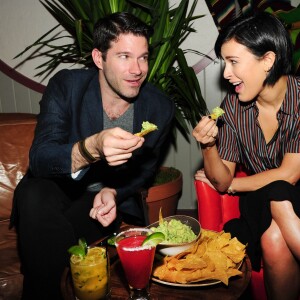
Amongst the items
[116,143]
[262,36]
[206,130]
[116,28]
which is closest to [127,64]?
[116,28]

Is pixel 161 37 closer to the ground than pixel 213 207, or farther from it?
farther from it

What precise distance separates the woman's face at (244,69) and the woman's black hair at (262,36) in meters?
0.03

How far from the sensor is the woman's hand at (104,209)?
5.82 feet

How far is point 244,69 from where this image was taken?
1.81 metres

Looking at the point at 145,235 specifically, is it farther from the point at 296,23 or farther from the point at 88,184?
the point at 296,23

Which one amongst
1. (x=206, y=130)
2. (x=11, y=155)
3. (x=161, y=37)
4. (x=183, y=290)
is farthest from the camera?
(x=161, y=37)

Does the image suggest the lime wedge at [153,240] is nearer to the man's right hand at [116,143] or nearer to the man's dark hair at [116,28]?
the man's right hand at [116,143]

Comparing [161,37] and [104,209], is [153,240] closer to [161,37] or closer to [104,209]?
[104,209]

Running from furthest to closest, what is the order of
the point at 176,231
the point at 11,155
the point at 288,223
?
1. the point at 11,155
2. the point at 288,223
3. the point at 176,231

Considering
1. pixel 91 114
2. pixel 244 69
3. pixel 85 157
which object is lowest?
pixel 85 157

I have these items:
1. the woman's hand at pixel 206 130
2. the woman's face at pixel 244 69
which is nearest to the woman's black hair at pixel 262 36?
the woman's face at pixel 244 69

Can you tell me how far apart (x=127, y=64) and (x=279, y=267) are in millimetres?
1260

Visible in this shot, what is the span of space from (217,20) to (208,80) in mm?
487

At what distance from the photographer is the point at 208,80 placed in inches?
124
